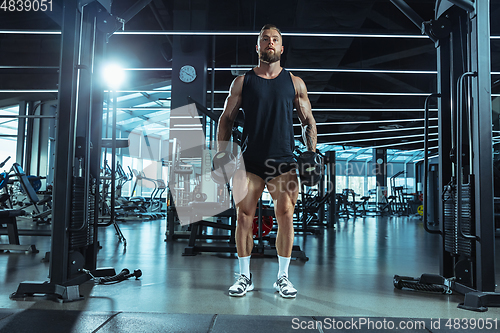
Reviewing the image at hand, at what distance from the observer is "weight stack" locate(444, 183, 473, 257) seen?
196 centimetres

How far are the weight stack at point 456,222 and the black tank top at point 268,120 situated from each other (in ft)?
3.21

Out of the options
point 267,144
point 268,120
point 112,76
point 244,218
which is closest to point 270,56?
point 268,120

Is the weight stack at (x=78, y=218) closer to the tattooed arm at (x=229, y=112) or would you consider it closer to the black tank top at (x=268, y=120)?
the tattooed arm at (x=229, y=112)

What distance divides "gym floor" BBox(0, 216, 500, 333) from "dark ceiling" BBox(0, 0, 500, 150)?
125 inches

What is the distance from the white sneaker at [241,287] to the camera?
1923mm

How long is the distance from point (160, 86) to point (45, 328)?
8.07 m

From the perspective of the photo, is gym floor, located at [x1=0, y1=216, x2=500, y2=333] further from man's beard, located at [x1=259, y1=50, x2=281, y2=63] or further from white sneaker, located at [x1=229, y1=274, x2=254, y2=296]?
man's beard, located at [x1=259, y1=50, x2=281, y2=63]

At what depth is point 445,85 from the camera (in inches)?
91.8

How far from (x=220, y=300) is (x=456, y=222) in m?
1.41

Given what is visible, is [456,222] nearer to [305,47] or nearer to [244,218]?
[244,218]

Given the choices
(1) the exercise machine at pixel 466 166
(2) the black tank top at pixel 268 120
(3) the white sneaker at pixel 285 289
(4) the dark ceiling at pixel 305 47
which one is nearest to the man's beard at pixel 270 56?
(2) the black tank top at pixel 268 120

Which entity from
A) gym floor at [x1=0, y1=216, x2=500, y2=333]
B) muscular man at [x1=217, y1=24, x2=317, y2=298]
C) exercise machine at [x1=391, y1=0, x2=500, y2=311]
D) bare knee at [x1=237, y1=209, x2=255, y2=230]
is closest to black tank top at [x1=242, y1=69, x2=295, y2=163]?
muscular man at [x1=217, y1=24, x2=317, y2=298]

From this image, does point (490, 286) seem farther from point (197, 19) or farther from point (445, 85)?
point (197, 19)

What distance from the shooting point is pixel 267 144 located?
2016 mm
